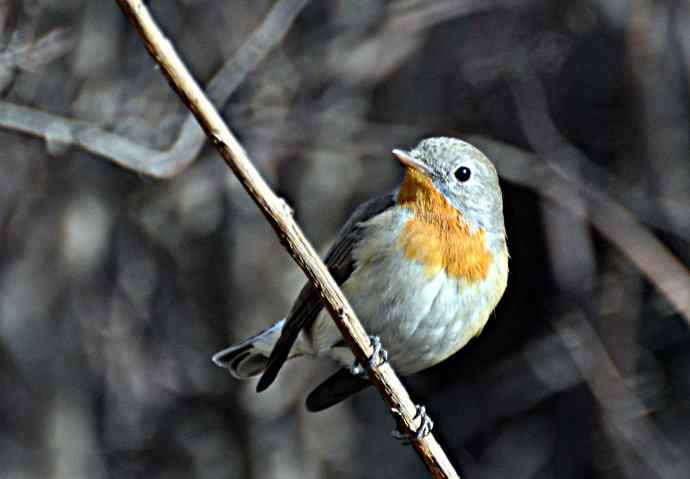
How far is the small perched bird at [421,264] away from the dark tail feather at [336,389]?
9 centimetres

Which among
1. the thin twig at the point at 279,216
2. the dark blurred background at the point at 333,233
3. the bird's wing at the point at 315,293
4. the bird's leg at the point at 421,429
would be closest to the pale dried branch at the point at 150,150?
the bird's wing at the point at 315,293

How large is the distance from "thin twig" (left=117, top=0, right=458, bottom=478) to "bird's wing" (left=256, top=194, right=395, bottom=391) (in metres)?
0.66

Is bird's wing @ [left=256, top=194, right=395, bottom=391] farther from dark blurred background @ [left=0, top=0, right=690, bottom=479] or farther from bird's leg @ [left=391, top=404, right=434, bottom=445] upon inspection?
dark blurred background @ [left=0, top=0, right=690, bottom=479]

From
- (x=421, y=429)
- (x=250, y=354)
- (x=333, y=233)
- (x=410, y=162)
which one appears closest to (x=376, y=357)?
(x=421, y=429)

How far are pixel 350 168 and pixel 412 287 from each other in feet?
10.4

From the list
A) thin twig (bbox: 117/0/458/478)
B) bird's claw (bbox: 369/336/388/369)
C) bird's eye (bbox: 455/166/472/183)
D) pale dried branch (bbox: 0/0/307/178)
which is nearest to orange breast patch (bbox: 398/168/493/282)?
bird's eye (bbox: 455/166/472/183)

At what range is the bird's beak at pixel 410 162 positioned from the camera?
4027 mm

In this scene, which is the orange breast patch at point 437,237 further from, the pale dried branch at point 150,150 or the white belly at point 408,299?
the pale dried branch at point 150,150

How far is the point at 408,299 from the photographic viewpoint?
3973 millimetres

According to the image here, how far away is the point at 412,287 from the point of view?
3965 millimetres

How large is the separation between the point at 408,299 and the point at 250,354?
1.01 meters

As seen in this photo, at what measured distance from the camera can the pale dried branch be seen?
13.4ft

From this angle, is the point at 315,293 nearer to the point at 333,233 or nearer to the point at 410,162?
the point at 410,162

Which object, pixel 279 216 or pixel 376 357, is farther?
pixel 376 357
